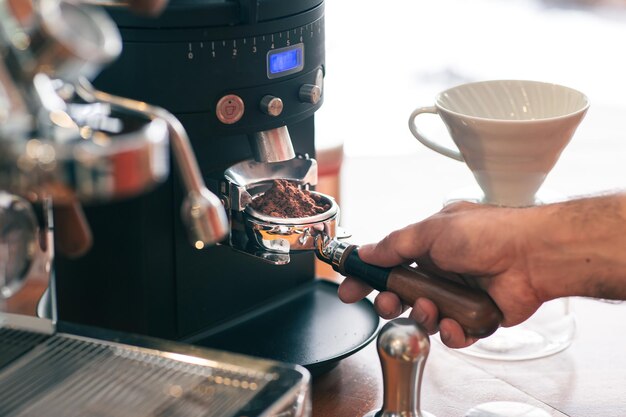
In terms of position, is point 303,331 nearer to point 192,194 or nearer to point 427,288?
point 427,288

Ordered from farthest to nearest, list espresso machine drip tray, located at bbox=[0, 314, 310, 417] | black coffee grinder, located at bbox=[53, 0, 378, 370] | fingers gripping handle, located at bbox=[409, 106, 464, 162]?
fingers gripping handle, located at bbox=[409, 106, 464, 162] → black coffee grinder, located at bbox=[53, 0, 378, 370] → espresso machine drip tray, located at bbox=[0, 314, 310, 417]

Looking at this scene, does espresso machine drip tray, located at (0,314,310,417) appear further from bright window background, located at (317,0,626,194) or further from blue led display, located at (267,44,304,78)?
bright window background, located at (317,0,626,194)

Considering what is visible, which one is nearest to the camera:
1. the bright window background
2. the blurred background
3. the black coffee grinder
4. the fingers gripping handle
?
the black coffee grinder

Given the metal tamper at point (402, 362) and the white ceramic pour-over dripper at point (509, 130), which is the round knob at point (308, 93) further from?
the metal tamper at point (402, 362)

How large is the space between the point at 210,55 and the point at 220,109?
0.05 metres

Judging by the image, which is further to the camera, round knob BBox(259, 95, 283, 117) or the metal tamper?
round knob BBox(259, 95, 283, 117)

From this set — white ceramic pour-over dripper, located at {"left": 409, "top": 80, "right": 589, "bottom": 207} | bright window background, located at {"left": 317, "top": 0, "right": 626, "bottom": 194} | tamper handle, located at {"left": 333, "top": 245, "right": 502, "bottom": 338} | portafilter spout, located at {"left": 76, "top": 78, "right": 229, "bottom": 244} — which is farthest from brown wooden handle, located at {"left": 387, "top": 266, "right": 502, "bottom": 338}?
bright window background, located at {"left": 317, "top": 0, "right": 626, "bottom": 194}

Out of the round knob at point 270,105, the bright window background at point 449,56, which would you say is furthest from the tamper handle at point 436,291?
the bright window background at point 449,56

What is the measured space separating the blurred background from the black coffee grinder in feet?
0.94

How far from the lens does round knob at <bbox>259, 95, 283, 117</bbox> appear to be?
0.91 metres

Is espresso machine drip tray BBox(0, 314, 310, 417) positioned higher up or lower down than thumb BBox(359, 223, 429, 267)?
lower down

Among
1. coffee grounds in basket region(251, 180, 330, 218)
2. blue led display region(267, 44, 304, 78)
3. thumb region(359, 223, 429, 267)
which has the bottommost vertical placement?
thumb region(359, 223, 429, 267)

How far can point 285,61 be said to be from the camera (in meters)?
0.92

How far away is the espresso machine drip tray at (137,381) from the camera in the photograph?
2.35 ft
